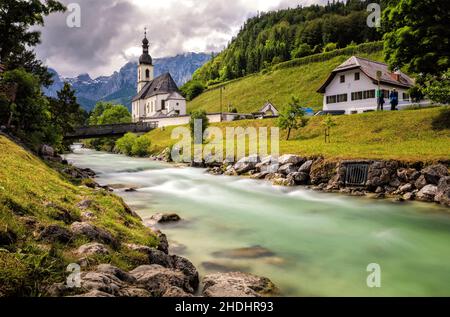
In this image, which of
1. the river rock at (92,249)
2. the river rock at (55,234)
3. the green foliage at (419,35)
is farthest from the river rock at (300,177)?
the river rock at (55,234)

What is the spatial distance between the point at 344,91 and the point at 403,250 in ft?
146

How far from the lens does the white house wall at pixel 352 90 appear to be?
4878 centimetres

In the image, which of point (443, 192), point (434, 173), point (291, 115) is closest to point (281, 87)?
point (291, 115)

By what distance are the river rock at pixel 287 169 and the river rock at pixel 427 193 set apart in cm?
980

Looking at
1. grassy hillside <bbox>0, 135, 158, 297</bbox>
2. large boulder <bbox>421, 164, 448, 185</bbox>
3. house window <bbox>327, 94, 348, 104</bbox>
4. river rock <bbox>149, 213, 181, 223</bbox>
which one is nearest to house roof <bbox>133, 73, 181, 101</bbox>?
house window <bbox>327, 94, 348, 104</bbox>

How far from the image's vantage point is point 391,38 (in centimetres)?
2981

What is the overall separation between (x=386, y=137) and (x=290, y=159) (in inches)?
411

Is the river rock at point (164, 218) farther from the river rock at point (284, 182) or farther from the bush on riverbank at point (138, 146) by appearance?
the bush on riverbank at point (138, 146)

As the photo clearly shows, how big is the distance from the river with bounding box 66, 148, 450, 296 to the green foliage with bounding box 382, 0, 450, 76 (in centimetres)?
1555

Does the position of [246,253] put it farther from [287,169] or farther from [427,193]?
[287,169]

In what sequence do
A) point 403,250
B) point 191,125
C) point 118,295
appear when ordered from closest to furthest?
point 118,295, point 403,250, point 191,125

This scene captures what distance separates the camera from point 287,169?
27547 mm
